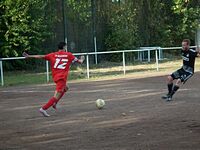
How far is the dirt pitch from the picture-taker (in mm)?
7891

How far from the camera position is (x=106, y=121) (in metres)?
10.1

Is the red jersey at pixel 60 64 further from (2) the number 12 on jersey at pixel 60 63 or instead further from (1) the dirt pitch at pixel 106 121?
(1) the dirt pitch at pixel 106 121

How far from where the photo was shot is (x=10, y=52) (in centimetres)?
2689

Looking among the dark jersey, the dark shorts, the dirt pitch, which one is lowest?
the dirt pitch

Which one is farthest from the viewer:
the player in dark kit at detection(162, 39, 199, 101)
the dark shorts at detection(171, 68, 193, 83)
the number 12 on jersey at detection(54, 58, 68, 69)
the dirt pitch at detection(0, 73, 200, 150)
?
the dark shorts at detection(171, 68, 193, 83)

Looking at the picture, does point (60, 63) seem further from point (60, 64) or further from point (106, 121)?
point (106, 121)

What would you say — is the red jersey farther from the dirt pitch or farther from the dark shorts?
the dark shorts

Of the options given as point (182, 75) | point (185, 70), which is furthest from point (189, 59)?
point (182, 75)

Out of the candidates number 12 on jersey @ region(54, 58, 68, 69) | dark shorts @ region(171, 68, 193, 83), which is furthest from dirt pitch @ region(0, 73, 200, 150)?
number 12 on jersey @ region(54, 58, 68, 69)

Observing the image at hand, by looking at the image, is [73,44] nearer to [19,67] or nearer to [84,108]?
[19,67]

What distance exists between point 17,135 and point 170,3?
98.6 ft

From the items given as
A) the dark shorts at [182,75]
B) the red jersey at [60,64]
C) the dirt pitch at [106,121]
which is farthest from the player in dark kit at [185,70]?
the red jersey at [60,64]

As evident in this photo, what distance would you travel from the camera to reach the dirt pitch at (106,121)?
25.9 ft

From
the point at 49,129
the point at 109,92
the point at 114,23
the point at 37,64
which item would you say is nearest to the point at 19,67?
the point at 37,64
